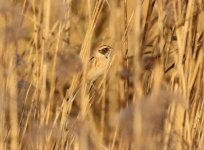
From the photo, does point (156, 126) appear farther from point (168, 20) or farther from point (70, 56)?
point (168, 20)

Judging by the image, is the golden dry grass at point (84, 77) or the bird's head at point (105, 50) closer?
the golden dry grass at point (84, 77)

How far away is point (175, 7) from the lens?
1.14m

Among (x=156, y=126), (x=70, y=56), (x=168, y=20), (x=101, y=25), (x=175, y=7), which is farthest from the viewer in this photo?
(x=101, y=25)

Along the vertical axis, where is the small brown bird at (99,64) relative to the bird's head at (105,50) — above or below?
below

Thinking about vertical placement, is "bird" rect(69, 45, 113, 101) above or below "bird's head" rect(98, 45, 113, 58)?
below

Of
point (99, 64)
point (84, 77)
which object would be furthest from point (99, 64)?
point (84, 77)

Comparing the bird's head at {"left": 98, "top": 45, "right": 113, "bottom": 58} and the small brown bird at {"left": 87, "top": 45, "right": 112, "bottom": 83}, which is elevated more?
the bird's head at {"left": 98, "top": 45, "right": 113, "bottom": 58}

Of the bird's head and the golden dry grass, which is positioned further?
the bird's head

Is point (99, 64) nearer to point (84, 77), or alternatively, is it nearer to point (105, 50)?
point (105, 50)

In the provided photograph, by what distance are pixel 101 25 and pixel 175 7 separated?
1.34m

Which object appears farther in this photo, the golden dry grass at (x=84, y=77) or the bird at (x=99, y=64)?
the bird at (x=99, y=64)

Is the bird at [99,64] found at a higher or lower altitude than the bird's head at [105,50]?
lower

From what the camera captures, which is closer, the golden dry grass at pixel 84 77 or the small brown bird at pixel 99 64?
the golden dry grass at pixel 84 77

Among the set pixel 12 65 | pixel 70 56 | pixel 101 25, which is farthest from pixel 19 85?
pixel 101 25
